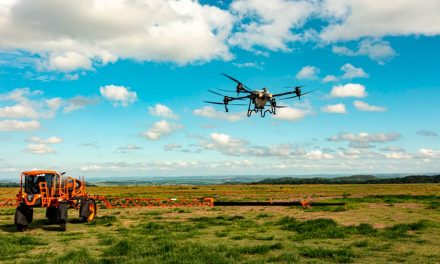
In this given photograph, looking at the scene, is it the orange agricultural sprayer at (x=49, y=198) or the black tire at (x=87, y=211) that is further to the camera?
the black tire at (x=87, y=211)

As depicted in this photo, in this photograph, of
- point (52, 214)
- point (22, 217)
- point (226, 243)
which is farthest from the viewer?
point (52, 214)

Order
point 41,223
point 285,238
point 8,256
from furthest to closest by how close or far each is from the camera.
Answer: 1. point 41,223
2. point 285,238
3. point 8,256

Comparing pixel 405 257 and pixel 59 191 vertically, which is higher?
pixel 59 191

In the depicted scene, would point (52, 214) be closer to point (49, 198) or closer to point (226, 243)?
point (49, 198)

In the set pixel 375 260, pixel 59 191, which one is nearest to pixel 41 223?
pixel 59 191

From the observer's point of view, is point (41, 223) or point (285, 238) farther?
point (41, 223)

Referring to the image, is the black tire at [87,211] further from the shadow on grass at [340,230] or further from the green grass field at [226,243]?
the shadow on grass at [340,230]

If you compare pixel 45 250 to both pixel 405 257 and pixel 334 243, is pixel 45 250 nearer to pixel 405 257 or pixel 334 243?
pixel 334 243

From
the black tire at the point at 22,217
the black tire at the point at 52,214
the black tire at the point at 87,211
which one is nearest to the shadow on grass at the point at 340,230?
the black tire at the point at 87,211

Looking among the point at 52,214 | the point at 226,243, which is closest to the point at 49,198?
the point at 52,214

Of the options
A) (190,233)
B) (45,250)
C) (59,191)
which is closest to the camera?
(45,250)

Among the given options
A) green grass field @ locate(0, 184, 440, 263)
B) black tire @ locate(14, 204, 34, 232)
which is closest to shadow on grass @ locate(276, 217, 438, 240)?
green grass field @ locate(0, 184, 440, 263)
